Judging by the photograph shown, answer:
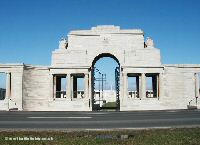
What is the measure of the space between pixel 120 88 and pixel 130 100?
2.38 meters

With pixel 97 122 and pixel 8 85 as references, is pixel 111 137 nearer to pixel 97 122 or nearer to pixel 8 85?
pixel 97 122

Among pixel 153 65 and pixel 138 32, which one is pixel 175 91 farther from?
pixel 138 32

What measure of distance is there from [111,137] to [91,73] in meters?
31.7

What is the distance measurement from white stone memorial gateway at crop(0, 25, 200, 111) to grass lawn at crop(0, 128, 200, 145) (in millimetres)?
28301

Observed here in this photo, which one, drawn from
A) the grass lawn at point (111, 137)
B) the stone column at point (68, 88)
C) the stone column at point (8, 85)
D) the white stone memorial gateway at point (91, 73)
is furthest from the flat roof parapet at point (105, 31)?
the grass lawn at point (111, 137)

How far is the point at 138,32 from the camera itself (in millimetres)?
46625

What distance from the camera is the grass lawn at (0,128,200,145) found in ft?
43.0

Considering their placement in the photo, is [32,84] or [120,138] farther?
[32,84]

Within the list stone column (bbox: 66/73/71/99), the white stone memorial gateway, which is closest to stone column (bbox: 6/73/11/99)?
the white stone memorial gateway

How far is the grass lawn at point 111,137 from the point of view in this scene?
1311cm

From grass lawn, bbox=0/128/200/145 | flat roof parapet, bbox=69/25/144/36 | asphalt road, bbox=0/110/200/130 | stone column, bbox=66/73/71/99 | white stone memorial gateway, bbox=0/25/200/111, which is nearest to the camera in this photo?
grass lawn, bbox=0/128/200/145

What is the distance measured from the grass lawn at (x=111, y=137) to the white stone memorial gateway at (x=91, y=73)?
92.9ft

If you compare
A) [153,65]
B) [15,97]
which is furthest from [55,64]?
[153,65]

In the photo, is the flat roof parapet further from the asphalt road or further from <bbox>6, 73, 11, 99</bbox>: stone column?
the asphalt road
